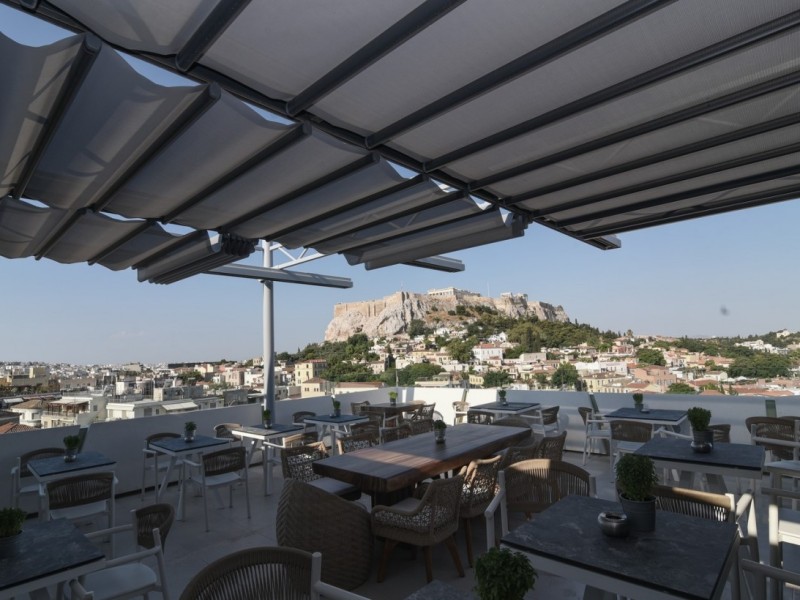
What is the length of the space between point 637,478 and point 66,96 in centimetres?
303

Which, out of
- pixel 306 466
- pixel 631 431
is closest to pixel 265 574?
pixel 306 466

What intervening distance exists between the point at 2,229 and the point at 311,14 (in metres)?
3.49

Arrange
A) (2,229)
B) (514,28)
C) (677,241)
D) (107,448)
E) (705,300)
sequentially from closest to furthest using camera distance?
(514,28) < (2,229) < (107,448) < (705,300) < (677,241)

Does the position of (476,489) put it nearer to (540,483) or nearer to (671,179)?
(540,483)

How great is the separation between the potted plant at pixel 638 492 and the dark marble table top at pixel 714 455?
5.23ft

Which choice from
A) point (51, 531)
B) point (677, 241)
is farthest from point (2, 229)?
point (677, 241)

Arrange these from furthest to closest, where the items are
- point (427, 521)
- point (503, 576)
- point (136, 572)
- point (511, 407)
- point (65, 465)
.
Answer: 1. point (511, 407)
2. point (65, 465)
3. point (427, 521)
4. point (136, 572)
5. point (503, 576)

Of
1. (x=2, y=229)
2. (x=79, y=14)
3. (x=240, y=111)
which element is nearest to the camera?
(x=79, y=14)

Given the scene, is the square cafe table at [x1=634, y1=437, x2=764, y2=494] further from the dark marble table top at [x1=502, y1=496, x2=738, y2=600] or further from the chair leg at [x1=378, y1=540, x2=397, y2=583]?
the chair leg at [x1=378, y1=540, x2=397, y2=583]

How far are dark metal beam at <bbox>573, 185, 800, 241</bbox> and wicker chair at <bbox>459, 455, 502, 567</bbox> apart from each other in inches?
111

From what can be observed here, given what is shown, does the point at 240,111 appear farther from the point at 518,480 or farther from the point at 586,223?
the point at 586,223

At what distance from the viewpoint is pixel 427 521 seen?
295 cm

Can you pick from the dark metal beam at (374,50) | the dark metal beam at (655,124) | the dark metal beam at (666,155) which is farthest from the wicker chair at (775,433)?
the dark metal beam at (374,50)

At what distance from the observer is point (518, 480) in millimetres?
3182
